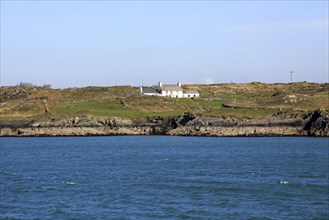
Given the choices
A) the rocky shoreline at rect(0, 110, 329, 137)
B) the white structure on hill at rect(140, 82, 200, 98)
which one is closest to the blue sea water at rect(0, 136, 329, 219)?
the rocky shoreline at rect(0, 110, 329, 137)

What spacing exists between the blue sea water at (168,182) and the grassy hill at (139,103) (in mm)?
31110

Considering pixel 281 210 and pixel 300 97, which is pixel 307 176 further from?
pixel 300 97

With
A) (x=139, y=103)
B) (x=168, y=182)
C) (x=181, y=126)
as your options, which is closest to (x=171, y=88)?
(x=139, y=103)

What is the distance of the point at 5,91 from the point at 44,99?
85.6 feet

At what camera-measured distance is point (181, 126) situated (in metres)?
111

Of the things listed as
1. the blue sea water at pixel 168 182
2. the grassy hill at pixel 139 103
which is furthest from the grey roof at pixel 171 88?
the blue sea water at pixel 168 182

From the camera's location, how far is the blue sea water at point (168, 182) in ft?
117

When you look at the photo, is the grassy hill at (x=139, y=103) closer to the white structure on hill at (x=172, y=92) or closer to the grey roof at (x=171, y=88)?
the white structure on hill at (x=172, y=92)

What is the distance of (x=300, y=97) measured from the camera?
124 m

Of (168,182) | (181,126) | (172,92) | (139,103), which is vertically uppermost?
(172,92)

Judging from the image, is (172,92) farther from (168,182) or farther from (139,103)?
(168,182)

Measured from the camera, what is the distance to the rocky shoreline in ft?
333

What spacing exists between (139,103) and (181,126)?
22.1 m

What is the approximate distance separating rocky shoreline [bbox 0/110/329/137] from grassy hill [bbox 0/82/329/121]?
2.52 metres
